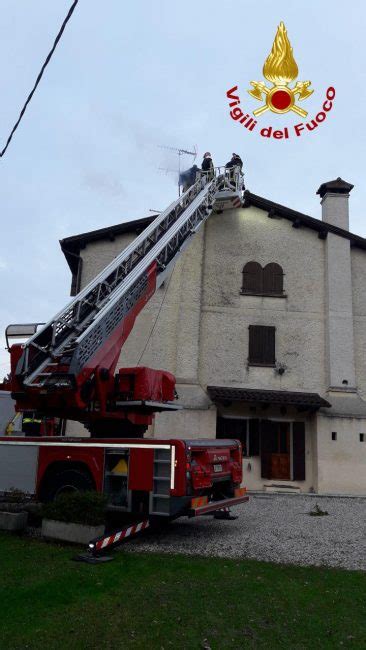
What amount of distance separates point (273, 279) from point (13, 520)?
1373cm

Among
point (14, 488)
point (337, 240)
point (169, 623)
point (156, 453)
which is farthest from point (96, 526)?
point (337, 240)

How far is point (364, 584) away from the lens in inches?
258

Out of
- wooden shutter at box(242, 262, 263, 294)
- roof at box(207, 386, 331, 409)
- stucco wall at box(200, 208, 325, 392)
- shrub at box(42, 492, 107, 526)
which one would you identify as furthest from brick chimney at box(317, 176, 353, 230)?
shrub at box(42, 492, 107, 526)

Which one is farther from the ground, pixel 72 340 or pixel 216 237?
pixel 216 237

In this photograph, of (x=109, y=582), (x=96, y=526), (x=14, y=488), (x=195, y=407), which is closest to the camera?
(x=109, y=582)

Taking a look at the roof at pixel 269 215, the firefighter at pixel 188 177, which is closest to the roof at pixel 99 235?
the roof at pixel 269 215

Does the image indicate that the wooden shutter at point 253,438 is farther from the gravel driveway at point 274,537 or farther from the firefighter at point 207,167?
the firefighter at point 207,167

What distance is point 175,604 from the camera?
5.65 m

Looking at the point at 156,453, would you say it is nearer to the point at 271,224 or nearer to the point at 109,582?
the point at 109,582

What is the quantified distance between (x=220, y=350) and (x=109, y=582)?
13.3 m

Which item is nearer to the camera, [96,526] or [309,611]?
[309,611]

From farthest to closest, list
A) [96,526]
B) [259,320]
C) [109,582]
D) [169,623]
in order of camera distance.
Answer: [259,320]
[96,526]
[109,582]
[169,623]

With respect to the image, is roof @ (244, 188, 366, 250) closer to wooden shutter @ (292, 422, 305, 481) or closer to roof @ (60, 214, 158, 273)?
roof @ (60, 214, 158, 273)

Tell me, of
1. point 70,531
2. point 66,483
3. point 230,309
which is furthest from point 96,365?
point 230,309
